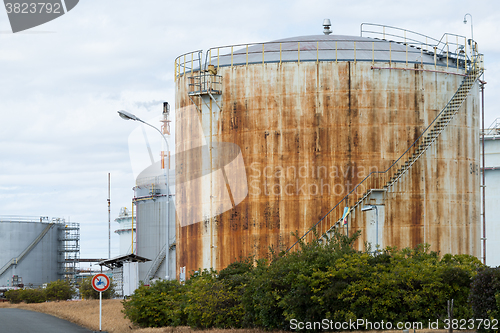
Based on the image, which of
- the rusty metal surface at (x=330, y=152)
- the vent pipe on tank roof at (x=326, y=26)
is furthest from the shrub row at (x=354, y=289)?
the vent pipe on tank roof at (x=326, y=26)

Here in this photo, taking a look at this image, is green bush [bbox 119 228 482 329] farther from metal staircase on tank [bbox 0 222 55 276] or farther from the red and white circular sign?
metal staircase on tank [bbox 0 222 55 276]

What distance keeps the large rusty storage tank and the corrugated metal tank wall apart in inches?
2012

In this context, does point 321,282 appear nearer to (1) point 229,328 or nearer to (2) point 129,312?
(1) point 229,328

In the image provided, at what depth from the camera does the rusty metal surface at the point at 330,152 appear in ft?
102

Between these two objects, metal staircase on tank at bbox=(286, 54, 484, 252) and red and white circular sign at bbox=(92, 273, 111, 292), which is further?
metal staircase on tank at bbox=(286, 54, 484, 252)

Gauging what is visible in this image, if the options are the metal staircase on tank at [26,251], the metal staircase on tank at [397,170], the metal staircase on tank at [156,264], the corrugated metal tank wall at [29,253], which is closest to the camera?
the metal staircase on tank at [397,170]

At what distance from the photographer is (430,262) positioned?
67.2 ft

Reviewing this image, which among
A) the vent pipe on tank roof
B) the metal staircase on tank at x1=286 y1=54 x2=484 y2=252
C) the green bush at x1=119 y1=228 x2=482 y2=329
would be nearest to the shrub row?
the green bush at x1=119 y1=228 x2=482 y2=329

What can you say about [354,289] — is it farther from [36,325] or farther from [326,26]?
[326,26]

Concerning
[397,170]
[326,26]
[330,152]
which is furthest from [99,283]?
[326,26]

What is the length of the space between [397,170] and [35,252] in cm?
6000

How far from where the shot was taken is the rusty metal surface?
3098cm

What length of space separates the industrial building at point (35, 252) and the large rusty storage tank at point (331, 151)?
51026mm

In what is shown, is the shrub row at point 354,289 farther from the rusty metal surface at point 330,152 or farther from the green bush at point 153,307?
the rusty metal surface at point 330,152
